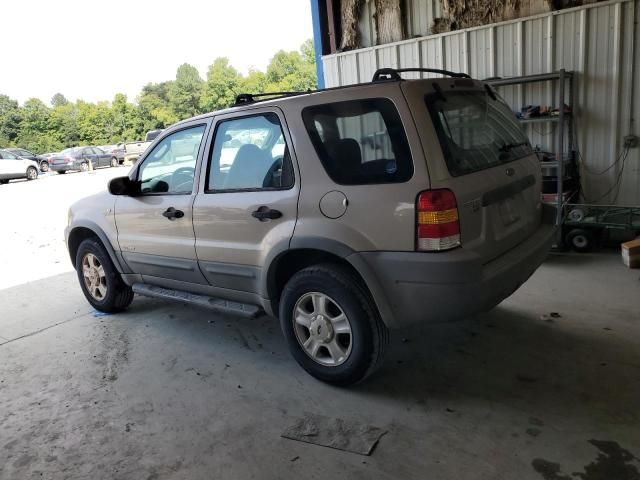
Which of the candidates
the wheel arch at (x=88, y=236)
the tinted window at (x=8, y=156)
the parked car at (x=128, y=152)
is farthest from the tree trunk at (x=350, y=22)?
the parked car at (x=128, y=152)

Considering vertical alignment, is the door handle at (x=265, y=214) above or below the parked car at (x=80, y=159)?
below

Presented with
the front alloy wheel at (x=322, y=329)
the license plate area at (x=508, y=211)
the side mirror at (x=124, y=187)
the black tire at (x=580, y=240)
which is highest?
the side mirror at (x=124, y=187)

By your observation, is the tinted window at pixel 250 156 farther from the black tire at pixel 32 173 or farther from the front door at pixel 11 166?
the black tire at pixel 32 173

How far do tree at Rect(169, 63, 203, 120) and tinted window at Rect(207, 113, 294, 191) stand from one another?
44.4m

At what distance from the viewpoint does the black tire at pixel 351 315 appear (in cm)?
306

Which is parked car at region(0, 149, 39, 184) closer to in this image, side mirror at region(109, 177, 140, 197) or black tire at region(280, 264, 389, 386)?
side mirror at region(109, 177, 140, 197)

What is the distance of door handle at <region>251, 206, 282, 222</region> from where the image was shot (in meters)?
3.32

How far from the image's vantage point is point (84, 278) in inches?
205

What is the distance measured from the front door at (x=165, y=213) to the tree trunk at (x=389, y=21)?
4682mm

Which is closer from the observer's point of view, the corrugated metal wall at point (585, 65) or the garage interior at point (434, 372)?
the garage interior at point (434, 372)

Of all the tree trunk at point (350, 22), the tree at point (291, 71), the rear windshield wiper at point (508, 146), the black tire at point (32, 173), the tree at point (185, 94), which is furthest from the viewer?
the tree at point (185, 94)

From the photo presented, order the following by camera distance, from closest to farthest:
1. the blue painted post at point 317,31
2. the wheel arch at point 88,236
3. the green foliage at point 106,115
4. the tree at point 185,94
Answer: the wheel arch at point 88,236, the blue painted post at point 317,31, the green foliage at point 106,115, the tree at point 185,94

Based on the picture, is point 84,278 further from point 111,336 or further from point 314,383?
point 314,383

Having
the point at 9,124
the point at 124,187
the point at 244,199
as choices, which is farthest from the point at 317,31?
the point at 9,124
